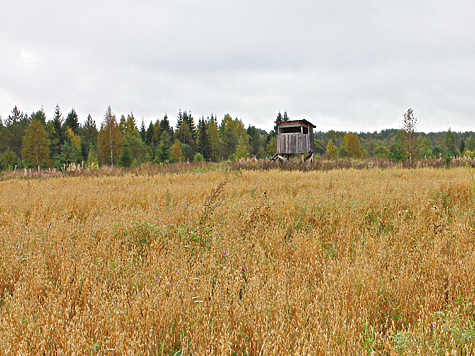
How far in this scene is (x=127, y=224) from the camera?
152 inches

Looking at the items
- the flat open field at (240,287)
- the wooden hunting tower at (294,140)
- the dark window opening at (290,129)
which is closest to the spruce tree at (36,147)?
the dark window opening at (290,129)

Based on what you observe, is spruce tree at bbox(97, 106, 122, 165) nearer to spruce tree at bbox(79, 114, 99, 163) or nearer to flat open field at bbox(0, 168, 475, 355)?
spruce tree at bbox(79, 114, 99, 163)

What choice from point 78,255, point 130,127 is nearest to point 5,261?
point 78,255

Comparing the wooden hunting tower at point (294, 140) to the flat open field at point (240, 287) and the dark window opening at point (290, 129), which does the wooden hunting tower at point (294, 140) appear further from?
the flat open field at point (240, 287)

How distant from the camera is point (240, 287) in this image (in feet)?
7.30

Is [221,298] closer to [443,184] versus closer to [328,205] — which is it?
[328,205]

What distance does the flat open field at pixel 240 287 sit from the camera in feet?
5.43

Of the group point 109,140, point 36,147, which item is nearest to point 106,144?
point 109,140

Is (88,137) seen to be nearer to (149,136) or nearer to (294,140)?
(149,136)

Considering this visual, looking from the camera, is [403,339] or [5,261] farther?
[5,261]

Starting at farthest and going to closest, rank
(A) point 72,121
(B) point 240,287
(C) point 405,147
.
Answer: (A) point 72,121 < (C) point 405,147 < (B) point 240,287

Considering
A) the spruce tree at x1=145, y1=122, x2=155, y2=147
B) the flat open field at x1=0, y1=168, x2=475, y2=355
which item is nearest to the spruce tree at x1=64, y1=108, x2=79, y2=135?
the spruce tree at x1=145, y1=122, x2=155, y2=147

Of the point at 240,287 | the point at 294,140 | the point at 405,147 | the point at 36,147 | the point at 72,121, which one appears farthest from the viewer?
the point at 72,121

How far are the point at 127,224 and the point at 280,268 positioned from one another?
236cm
